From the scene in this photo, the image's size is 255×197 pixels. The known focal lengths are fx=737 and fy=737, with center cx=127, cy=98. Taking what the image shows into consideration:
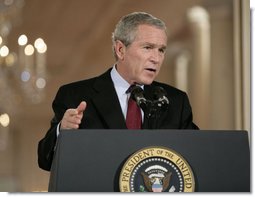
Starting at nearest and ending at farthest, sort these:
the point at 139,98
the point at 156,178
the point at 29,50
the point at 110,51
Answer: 1. the point at 156,178
2. the point at 139,98
3. the point at 29,50
4. the point at 110,51

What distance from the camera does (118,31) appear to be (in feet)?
7.77

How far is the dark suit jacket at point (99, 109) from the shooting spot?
209 cm

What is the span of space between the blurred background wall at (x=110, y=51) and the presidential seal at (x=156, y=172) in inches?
166

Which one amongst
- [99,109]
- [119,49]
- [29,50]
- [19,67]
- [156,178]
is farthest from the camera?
[19,67]

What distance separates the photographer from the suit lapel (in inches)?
82.6

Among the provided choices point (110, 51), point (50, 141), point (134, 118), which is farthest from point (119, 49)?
point (110, 51)

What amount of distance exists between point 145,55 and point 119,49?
0.58 feet

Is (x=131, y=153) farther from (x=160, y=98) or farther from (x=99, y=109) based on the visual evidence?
(x=99, y=109)

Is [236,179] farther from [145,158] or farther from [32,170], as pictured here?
[32,170]

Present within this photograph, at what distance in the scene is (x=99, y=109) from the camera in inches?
84.5

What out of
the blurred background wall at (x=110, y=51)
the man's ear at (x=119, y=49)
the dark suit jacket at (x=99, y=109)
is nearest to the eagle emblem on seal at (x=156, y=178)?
the dark suit jacket at (x=99, y=109)

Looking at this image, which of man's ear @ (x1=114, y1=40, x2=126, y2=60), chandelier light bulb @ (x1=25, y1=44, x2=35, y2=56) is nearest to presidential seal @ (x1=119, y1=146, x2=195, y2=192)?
man's ear @ (x1=114, y1=40, x2=126, y2=60)

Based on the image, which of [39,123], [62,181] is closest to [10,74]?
[39,123]

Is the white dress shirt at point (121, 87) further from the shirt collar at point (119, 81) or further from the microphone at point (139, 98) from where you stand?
the microphone at point (139, 98)
